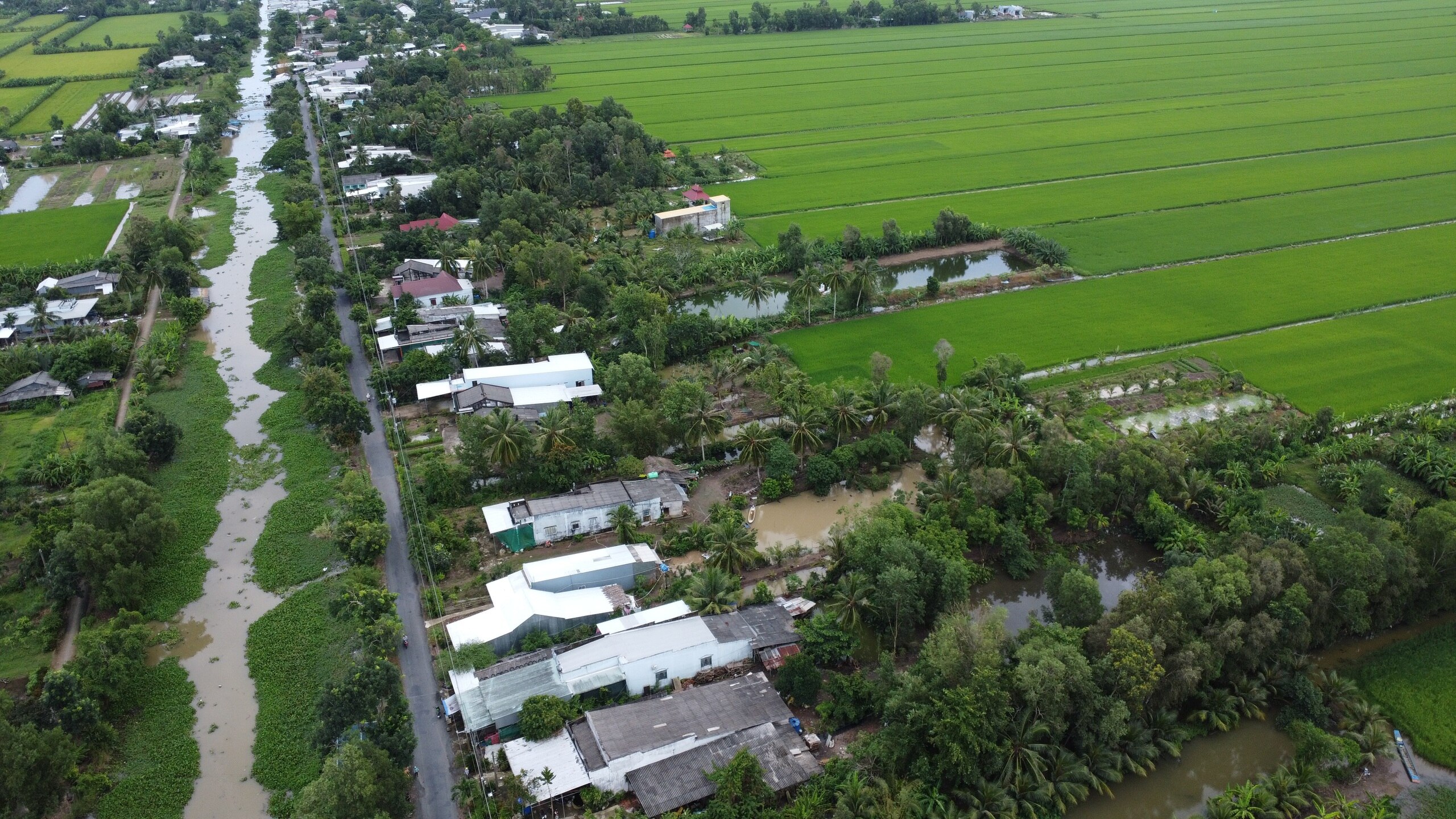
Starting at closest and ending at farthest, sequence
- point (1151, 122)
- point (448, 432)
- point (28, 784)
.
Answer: point (28, 784), point (448, 432), point (1151, 122)

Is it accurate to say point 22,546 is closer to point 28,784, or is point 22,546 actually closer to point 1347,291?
point 28,784

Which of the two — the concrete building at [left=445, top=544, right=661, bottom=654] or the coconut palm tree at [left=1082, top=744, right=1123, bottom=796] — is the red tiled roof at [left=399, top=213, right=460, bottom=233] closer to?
the concrete building at [left=445, top=544, right=661, bottom=654]

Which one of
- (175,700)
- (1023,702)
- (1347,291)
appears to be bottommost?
(175,700)

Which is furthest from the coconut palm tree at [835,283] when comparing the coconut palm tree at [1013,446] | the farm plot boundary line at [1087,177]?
the coconut palm tree at [1013,446]

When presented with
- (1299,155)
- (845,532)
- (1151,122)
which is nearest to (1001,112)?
(1151,122)

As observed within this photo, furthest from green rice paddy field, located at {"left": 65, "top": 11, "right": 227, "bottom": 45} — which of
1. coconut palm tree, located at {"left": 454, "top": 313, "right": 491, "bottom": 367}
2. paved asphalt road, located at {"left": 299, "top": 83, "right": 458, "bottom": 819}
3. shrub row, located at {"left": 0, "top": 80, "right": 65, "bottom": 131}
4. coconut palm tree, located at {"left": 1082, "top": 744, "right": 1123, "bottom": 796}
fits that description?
coconut palm tree, located at {"left": 1082, "top": 744, "right": 1123, "bottom": 796}

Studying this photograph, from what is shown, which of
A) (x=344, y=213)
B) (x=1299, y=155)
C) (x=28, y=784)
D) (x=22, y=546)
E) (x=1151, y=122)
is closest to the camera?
(x=28, y=784)

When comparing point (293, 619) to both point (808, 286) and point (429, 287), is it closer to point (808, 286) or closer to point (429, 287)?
point (429, 287)

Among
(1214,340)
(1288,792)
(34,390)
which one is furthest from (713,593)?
(34,390)
